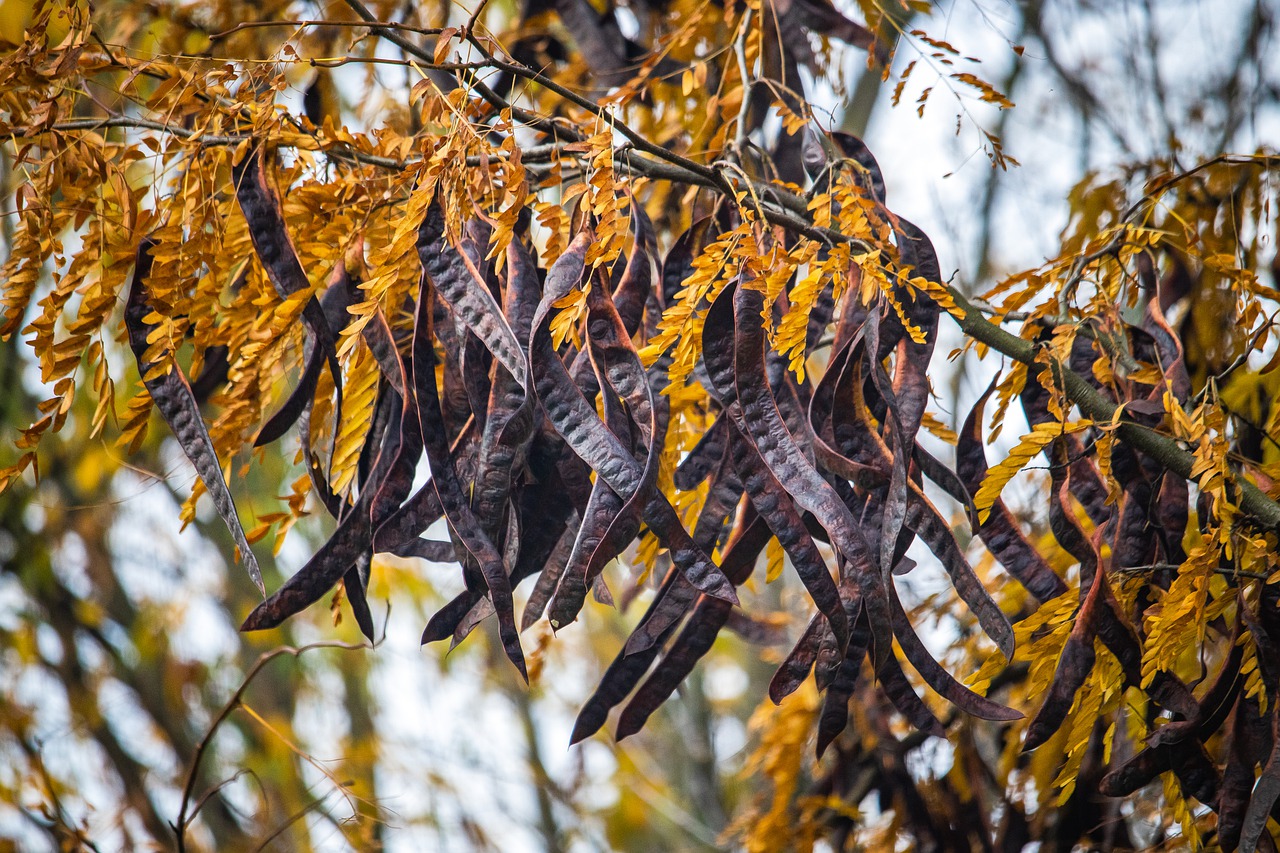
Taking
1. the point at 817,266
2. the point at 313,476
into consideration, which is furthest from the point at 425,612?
the point at 817,266

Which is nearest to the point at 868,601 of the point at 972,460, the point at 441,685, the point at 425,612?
the point at 972,460

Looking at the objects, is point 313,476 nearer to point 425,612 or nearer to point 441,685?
point 425,612

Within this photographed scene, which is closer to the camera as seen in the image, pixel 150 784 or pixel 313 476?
pixel 313 476

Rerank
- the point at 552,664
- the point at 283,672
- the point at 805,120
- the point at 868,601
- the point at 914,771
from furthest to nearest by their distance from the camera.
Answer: the point at 552,664
the point at 283,672
the point at 914,771
the point at 805,120
the point at 868,601

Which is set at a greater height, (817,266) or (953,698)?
(817,266)

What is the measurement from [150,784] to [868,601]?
461 cm

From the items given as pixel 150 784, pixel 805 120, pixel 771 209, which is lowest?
pixel 771 209

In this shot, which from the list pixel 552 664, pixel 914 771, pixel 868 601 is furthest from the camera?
pixel 552 664

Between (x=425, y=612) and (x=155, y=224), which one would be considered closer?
(x=155, y=224)

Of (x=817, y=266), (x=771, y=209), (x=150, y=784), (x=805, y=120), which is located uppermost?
(x=150, y=784)

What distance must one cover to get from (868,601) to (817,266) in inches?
17.3

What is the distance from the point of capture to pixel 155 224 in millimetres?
1453

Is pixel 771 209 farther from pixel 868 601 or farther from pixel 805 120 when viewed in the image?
pixel 868 601

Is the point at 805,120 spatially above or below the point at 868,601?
above
